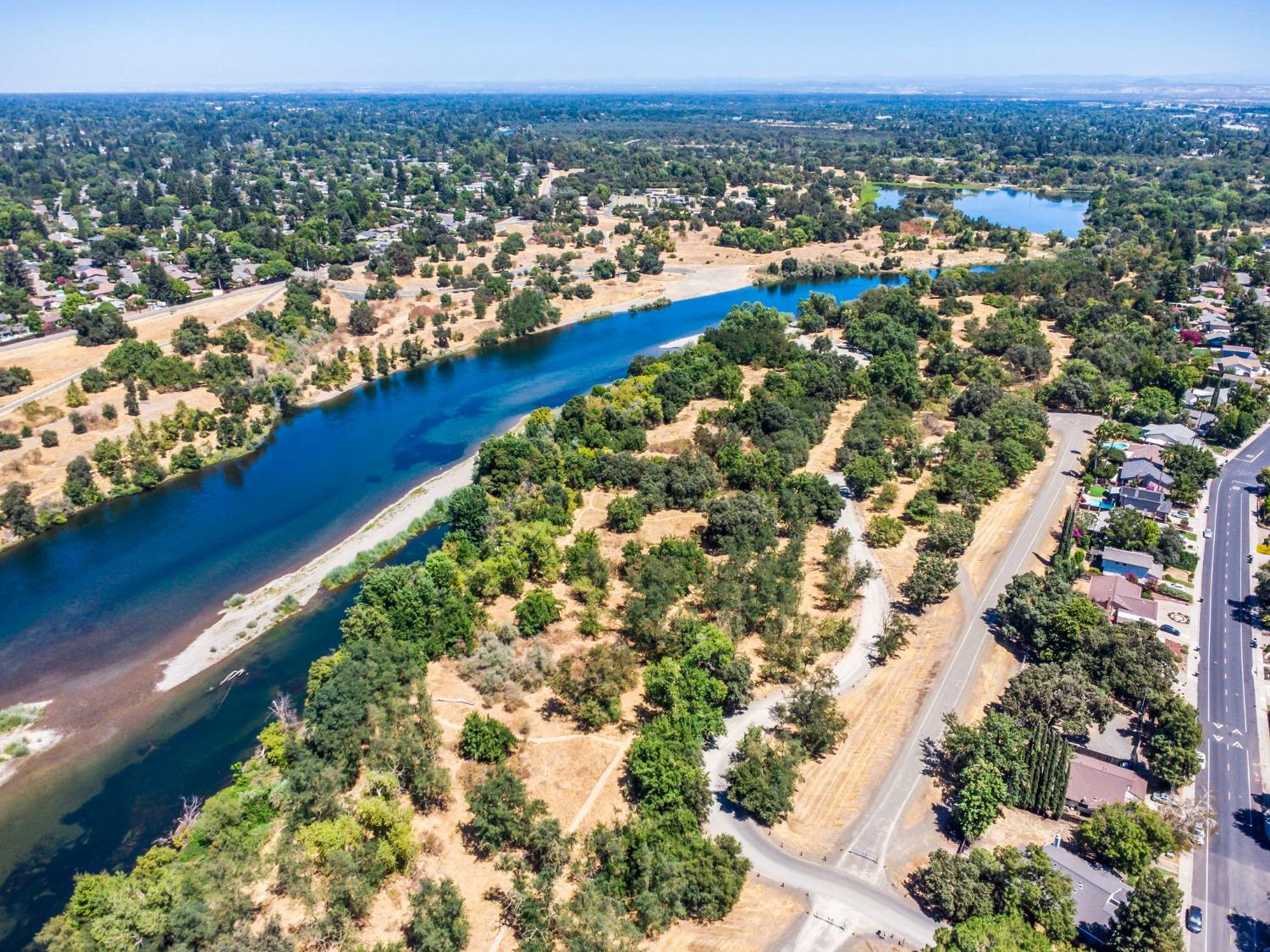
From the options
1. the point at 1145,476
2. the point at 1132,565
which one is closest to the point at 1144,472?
the point at 1145,476

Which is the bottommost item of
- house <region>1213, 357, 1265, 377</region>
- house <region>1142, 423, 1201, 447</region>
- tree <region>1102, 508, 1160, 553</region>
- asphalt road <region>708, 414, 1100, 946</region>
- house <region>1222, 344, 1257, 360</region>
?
asphalt road <region>708, 414, 1100, 946</region>

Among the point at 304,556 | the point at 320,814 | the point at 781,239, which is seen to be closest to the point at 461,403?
the point at 304,556

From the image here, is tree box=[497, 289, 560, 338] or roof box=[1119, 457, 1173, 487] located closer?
roof box=[1119, 457, 1173, 487]

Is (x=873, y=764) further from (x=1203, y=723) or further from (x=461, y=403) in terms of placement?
(x=461, y=403)

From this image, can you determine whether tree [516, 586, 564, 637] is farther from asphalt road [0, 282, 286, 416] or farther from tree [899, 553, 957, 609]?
asphalt road [0, 282, 286, 416]

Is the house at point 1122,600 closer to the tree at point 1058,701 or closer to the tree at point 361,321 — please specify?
the tree at point 1058,701

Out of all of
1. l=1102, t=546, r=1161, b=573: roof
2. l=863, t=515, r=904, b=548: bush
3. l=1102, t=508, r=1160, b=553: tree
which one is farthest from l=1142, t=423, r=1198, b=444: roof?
l=863, t=515, r=904, b=548: bush
